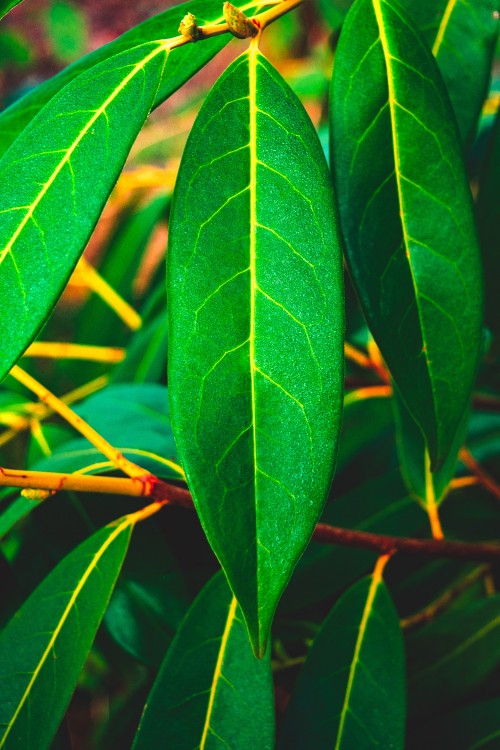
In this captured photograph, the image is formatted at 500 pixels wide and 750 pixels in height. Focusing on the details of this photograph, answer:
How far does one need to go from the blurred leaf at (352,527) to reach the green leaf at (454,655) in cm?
11

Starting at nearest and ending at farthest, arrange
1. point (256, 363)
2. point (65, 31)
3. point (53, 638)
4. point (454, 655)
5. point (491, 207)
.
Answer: point (256, 363)
point (53, 638)
point (491, 207)
point (454, 655)
point (65, 31)

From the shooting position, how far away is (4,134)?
0.52 m

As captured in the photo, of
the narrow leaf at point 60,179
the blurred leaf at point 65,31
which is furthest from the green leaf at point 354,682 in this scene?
the blurred leaf at point 65,31

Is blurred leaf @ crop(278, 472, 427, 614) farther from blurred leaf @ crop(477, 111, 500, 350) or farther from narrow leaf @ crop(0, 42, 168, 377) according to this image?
narrow leaf @ crop(0, 42, 168, 377)

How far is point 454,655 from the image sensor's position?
0.78m

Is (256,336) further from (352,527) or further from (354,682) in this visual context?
(352,527)

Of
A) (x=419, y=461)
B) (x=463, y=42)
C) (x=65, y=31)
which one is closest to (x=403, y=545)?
(x=419, y=461)

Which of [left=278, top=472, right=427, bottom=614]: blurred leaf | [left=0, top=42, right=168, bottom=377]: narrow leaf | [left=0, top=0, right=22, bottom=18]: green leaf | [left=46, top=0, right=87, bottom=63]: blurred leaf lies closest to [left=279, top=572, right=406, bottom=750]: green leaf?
[left=278, top=472, right=427, bottom=614]: blurred leaf

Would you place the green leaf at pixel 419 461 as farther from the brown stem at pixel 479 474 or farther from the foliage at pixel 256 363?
the brown stem at pixel 479 474

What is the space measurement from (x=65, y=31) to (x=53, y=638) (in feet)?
Result: 8.32

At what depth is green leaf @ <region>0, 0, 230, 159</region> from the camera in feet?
1.47

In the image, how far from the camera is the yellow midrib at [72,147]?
39cm

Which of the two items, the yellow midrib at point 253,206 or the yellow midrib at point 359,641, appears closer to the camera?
the yellow midrib at point 253,206

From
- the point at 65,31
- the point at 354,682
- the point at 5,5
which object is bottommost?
the point at 354,682
